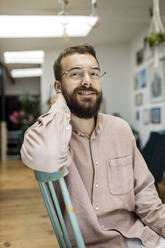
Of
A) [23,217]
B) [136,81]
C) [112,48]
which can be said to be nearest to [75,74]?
[23,217]

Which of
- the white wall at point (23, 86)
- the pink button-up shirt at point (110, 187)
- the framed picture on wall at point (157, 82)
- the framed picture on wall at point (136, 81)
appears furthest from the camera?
the white wall at point (23, 86)

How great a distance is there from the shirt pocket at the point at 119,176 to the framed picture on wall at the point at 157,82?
3835 millimetres

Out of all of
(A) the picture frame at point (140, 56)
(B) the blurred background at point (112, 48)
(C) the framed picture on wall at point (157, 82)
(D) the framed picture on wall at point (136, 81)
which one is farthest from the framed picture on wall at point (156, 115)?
(A) the picture frame at point (140, 56)

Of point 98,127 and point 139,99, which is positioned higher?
point 98,127

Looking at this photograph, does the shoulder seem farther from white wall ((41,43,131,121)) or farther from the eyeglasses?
white wall ((41,43,131,121))

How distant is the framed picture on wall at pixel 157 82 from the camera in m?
4.77

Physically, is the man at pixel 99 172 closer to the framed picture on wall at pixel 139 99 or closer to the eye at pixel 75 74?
the eye at pixel 75 74

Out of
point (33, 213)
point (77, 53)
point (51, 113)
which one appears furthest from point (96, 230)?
point (33, 213)

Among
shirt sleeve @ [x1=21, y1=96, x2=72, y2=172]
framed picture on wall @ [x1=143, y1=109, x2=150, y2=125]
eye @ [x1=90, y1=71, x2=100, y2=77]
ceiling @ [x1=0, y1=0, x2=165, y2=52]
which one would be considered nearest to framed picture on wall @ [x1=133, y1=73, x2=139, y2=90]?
framed picture on wall @ [x1=143, y1=109, x2=150, y2=125]

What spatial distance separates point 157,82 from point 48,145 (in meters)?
4.40

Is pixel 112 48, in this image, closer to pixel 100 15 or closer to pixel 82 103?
pixel 100 15

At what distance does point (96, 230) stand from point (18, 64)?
23.4 ft

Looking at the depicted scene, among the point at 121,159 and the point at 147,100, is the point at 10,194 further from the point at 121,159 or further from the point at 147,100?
the point at 121,159

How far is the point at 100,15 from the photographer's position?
462 cm
